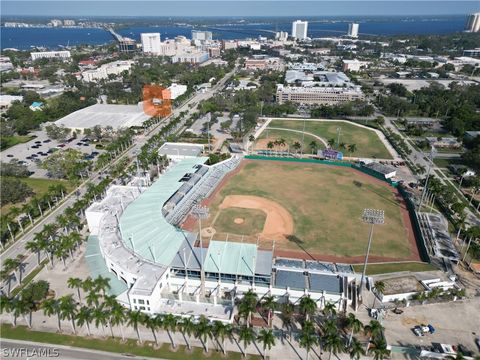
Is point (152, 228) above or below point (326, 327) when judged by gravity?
below

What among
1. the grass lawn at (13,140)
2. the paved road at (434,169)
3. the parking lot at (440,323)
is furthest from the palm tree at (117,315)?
the grass lawn at (13,140)

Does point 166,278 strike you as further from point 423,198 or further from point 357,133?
point 357,133

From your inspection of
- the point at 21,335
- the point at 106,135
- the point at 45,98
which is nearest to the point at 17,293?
the point at 21,335

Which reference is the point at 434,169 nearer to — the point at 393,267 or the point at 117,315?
the point at 393,267

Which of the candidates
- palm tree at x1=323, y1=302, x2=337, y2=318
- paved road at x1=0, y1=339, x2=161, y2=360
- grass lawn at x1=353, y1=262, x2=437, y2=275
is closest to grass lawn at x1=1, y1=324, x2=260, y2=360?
paved road at x1=0, y1=339, x2=161, y2=360

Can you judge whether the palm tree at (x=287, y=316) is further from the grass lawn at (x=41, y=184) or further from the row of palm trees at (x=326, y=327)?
the grass lawn at (x=41, y=184)

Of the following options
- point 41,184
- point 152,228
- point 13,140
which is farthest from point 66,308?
point 13,140
